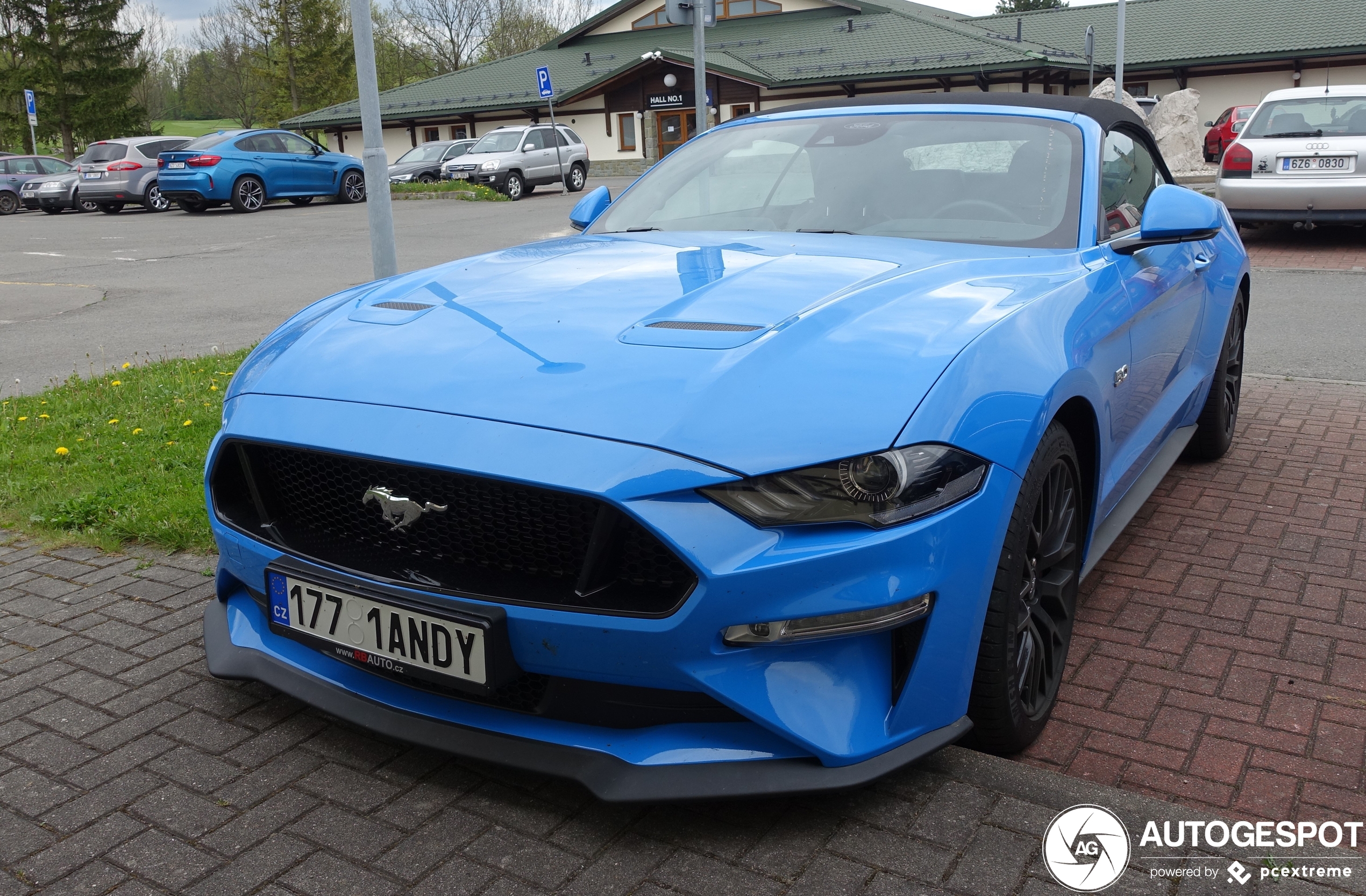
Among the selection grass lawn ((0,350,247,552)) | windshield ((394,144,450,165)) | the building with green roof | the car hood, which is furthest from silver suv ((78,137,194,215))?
the car hood

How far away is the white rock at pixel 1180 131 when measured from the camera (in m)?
26.1

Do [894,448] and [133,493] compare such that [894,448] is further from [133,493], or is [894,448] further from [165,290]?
[165,290]

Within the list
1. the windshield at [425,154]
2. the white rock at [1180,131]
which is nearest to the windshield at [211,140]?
the windshield at [425,154]

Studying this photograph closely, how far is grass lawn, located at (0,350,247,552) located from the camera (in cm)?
415

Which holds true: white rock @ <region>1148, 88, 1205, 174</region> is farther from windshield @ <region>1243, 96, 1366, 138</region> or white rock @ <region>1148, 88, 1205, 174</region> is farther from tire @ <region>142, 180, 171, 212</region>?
tire @ <region>142, 180, 171, 212</region>

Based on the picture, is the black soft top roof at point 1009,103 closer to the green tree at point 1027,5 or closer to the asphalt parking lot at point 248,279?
the asphalt parking lot at point 248,279

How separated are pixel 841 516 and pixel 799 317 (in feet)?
1.85

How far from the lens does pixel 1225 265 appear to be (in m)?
4.67

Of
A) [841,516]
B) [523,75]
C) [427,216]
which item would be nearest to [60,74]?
[523,75]

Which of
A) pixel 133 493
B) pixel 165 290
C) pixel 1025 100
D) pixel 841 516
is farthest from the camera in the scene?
pixel 165 290

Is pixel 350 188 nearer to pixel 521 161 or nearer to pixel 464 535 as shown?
pixel 521 161

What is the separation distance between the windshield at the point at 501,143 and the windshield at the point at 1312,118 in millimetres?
16962

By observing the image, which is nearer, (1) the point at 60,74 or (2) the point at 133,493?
(2) the point at 133,493

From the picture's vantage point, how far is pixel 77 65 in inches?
1935
